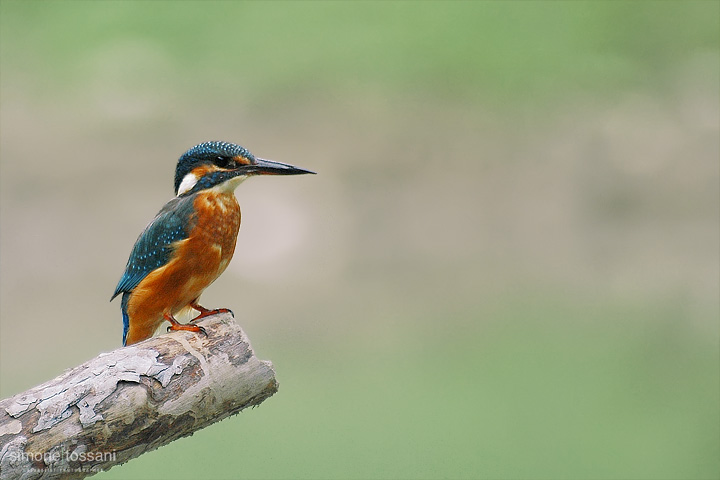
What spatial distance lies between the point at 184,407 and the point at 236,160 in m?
0.52

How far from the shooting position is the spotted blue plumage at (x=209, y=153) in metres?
1.75

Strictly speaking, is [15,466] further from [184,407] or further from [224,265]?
[224,265]

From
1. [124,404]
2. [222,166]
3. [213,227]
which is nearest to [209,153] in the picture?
[222,166]

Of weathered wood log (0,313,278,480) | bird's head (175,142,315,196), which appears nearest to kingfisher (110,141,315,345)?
bird's head (175,142,315,196)

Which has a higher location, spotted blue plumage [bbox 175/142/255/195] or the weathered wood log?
spotted blue plumage [bbox 175/142/255/195]

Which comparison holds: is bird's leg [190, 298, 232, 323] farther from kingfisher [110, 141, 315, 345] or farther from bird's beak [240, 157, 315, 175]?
bird's beak [240, 157, 315, 175]

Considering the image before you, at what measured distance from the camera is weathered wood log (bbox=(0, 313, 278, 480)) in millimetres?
1390

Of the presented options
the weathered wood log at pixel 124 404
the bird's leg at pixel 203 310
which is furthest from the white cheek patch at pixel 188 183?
the weathered wood log at pixel 124 404

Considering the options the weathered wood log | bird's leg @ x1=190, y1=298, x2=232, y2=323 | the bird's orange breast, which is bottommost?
the weathered wood log

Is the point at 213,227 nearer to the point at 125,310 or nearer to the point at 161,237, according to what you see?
the point at 161,237

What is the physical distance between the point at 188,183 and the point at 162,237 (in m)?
0.12

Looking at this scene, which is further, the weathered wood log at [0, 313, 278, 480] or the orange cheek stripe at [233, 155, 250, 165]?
the orange cheek stripe at [233, 155, 250, 165]

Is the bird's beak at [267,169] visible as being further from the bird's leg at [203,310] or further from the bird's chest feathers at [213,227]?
the bird's leg at [203,310]

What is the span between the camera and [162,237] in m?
1.78
